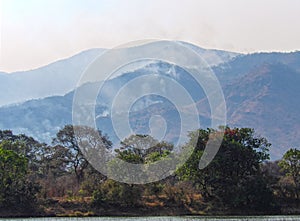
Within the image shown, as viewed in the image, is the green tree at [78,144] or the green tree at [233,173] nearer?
the green tree at [233,173]

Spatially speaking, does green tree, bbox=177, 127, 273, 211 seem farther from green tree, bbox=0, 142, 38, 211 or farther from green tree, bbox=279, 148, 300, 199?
green tree, bbox=0, 142, 38, 211

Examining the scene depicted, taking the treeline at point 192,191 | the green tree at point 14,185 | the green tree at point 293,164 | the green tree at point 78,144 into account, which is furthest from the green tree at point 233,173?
the green tree at point 78,144

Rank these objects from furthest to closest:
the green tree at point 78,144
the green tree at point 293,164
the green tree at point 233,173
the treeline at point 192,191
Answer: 1. the green tree at point 78,144
2. the green tree at point 293,164
3. the treeline at point 192,191
4. the green tree at point 233,173

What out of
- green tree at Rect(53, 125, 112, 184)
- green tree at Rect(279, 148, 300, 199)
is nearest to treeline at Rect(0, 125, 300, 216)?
green tree at Rect(279, 148, 300, 199)

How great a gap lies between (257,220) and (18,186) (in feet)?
64.6

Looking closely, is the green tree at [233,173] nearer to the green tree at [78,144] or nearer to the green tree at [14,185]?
the green tree at [14,185]

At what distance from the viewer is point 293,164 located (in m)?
47.0

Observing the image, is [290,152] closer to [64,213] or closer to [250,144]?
[250,144]

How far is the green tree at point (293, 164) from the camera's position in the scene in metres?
46.4

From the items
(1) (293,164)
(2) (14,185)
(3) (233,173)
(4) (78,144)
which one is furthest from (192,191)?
(4) (78,144)

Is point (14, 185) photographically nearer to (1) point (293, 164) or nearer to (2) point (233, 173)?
(2) point (233, 173)

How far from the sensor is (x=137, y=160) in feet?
160

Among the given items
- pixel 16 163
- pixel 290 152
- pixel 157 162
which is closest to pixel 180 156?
pixel 157 162

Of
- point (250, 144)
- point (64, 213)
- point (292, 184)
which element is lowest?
point (64, 213)
